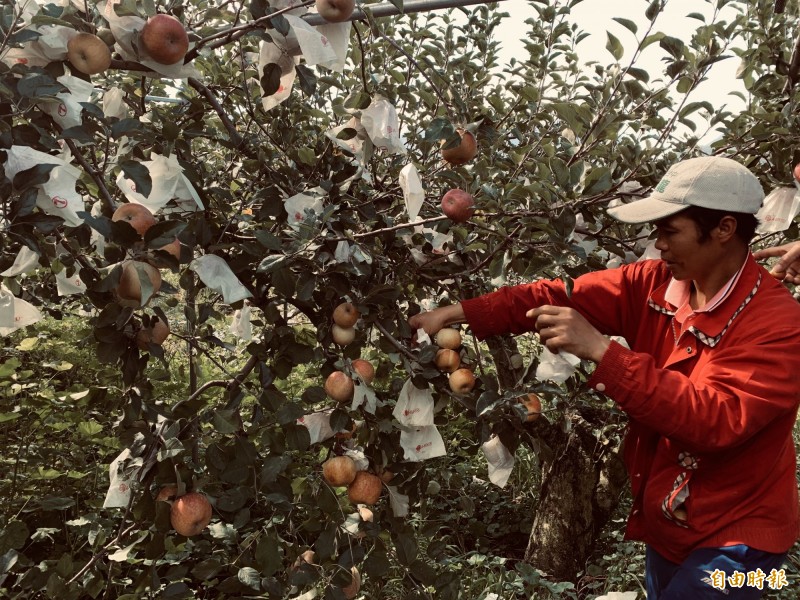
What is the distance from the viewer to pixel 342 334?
5.48 feet

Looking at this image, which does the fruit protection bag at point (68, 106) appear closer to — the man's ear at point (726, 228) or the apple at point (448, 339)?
the apple at point (448, 339)

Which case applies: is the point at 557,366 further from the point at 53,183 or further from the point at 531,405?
the point at 53,183

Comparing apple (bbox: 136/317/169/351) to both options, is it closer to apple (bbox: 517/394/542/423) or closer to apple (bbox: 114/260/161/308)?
apple (bbox: 114/260/161/308)

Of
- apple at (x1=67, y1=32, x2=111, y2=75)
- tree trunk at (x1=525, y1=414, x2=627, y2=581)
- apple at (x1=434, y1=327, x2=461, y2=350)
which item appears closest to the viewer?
apple at (x1=67, y1=32, x2=111, y2=75)

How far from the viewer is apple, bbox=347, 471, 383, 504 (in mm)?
1730

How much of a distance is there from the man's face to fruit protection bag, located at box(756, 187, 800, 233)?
15.1 inches

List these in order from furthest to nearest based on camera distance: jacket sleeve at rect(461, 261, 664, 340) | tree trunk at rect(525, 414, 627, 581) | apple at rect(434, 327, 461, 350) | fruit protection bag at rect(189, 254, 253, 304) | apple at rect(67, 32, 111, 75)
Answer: tree trunk at rect(525, 414, 627, 581), jacket sleeve at rect(461, 261, 664, 340), apple at rect(434, 327, 461, 350), fruit protection bag at rect(189, 254, 253, 304), apple at rect(67, 32, 111, 75)

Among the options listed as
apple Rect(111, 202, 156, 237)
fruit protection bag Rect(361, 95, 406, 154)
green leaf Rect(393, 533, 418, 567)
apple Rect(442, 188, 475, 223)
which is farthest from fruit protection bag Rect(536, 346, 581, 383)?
apple Rect(111, 202, 156, 237)

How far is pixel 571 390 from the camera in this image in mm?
2211

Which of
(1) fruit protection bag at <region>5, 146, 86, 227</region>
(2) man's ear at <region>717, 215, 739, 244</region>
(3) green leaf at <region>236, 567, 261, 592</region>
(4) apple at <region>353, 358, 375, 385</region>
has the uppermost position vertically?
(1) fruit protection bag at <region>5, 146, 86, 227</region>

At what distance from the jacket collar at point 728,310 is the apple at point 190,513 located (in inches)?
51.0

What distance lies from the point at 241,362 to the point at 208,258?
14.6 ft

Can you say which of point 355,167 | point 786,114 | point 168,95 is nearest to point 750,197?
point 786,114

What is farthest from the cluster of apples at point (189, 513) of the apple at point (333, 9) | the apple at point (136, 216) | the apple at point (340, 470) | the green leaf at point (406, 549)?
the apple at point (333, 9)
